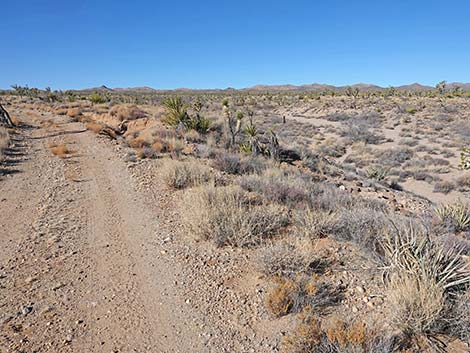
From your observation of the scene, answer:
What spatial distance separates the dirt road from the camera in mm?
3354

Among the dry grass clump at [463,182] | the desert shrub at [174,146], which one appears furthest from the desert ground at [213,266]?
the dry grass clump at [463,182]

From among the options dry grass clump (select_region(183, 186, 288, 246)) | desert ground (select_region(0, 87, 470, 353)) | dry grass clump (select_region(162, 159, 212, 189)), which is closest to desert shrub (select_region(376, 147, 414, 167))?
desert ground (select_region(0, 87, 470, 353))

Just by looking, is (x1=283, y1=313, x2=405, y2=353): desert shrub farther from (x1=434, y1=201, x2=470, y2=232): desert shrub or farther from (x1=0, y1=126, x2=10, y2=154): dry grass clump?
(x1=0, y1=126, x2=10, y2=154): dry grass clump

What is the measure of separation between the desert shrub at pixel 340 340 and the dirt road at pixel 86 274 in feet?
3.27

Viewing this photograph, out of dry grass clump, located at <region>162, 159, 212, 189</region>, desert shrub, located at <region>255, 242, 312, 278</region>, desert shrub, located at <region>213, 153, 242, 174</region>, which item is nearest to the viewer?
desert shrub, located at <region>255, 242, 312, 278</region>

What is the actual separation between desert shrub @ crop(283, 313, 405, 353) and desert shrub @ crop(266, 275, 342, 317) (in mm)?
367

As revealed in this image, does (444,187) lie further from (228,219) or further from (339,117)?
(339,117)

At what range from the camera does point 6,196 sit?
24.9 feet

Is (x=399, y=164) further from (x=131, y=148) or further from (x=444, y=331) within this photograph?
(x=444, y=331)

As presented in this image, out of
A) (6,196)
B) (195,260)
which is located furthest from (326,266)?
(6,196)

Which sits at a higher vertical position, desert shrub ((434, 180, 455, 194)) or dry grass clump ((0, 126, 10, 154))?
dry grass clump ((0, 126, 10, 154))

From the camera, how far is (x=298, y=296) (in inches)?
144

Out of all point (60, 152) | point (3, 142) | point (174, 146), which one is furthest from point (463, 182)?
point (3, 142)

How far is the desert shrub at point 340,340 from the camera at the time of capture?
2832mm
